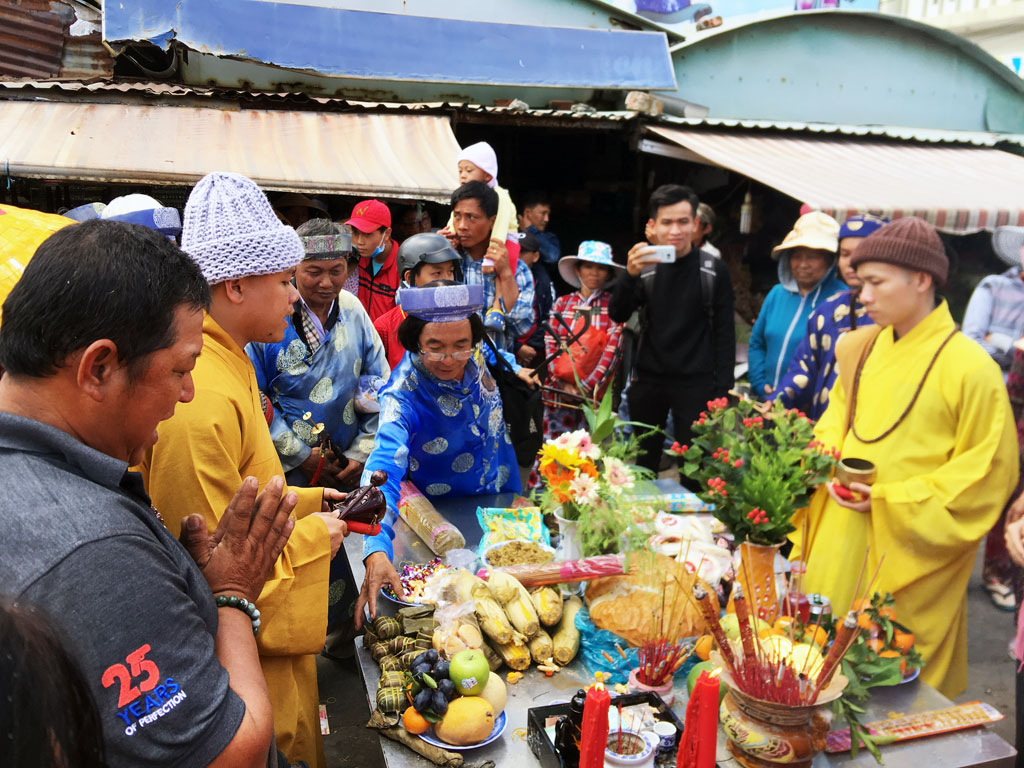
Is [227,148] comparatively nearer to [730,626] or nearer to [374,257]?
[374,257]

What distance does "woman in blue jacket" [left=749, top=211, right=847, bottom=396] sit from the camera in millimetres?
4520

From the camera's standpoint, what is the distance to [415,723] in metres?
1.78

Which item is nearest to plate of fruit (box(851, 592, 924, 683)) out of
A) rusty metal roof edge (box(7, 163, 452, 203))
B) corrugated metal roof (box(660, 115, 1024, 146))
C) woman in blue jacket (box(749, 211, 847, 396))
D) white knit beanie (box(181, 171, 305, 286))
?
white knit beanie (box(181, 171, 305, 286))

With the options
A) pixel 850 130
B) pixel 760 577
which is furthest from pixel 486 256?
pixel 850 130

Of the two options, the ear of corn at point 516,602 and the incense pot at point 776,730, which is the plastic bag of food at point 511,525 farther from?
the incense pot at point 776,730

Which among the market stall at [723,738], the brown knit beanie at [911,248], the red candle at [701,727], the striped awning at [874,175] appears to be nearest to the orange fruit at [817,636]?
the market stall at [723,738]

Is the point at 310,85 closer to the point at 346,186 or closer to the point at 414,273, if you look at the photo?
the point at 346,186

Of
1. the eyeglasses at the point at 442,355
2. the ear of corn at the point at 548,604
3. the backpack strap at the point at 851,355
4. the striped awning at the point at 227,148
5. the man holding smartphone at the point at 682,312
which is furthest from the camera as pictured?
the striped awning at the point at 227,148

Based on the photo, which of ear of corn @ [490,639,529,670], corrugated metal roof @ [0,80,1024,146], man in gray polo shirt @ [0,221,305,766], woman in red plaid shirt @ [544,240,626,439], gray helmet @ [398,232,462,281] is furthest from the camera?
corrugated metal roof @ [0,80,1024,146]

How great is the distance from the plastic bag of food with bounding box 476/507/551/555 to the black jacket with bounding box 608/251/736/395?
6.85ft

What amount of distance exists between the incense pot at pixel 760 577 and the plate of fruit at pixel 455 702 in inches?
32.6

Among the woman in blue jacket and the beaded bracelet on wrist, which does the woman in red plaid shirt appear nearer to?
the woman in blue jacket

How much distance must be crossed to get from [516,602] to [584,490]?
1.57 feet

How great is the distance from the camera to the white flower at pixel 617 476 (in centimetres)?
254
